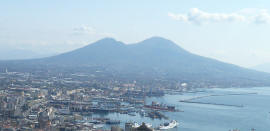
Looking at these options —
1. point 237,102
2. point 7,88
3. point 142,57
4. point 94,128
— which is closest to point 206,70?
point 142,57

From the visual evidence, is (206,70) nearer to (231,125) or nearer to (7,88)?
(7,88)

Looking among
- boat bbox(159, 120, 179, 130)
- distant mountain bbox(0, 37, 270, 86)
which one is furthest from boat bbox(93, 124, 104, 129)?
distant mountain bbox(0, 37, 270, 86)

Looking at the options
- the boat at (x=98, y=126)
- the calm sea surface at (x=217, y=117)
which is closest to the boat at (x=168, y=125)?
the calm sea surface at (x=217, y=117)

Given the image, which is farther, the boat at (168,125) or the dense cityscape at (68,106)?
the boat at (168,125)

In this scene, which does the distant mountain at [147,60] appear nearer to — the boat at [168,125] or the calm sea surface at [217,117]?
the calm sea surface at [217,117]

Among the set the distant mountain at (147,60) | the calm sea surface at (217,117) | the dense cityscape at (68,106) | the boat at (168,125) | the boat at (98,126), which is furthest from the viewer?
the distant mountain at (147,60)

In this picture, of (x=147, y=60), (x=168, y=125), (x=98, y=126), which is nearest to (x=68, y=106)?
(x=98, y=126)

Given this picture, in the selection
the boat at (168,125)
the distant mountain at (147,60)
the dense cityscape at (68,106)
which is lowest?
the boat at (168,125)

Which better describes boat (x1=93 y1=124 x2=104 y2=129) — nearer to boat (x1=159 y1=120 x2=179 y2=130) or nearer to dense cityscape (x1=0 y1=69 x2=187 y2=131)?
dense cityscape (x1=0 y1=69 x2=187 y2=131)

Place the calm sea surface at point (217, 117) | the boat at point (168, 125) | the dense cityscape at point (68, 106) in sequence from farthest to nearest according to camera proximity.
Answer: the calm sea surface at point (217, 117)
the boat at point (168, 125)
the dense cityscape at point (68, 106)
